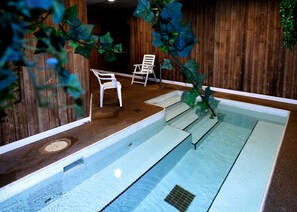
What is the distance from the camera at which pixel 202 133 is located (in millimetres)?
3820

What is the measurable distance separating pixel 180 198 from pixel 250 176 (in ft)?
2.95

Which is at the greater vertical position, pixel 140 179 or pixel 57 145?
pixel 57 145

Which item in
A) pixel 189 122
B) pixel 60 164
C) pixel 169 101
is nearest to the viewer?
pixel 60 164

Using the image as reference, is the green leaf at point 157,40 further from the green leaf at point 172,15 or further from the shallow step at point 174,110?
the shallow step at point 174,110

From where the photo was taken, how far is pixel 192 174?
110 inches

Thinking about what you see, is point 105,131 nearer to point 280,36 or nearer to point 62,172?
point 62,172

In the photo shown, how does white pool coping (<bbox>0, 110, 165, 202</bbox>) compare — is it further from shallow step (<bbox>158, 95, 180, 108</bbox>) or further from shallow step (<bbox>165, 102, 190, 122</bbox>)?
shallow step (<bbox>158, 95, 180, 108</bbox>)

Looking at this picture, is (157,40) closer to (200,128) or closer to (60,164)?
(60,164)

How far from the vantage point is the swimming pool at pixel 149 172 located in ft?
7.30

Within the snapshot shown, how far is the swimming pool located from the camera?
2.22 m

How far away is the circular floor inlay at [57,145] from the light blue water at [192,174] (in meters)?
1.05

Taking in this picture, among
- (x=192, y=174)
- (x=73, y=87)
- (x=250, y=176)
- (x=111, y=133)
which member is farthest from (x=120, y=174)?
(x=73, y=87)

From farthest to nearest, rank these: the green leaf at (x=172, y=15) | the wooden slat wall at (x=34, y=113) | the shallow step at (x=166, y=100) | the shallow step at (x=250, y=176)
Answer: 1. the shallow step at (x=166, y=100)
2. the wooden slat wall at (x=34, y=113)
3. the shallow step at (x=250, y=176)
4. the green leaf at (x=172, y=15)

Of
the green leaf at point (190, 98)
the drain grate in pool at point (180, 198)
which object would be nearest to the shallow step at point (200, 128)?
the drain grate in pool at point (180, 198)
